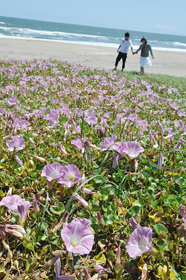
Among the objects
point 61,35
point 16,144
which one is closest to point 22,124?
point 16,144

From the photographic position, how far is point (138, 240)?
104 cm

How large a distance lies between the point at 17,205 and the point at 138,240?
636 mm

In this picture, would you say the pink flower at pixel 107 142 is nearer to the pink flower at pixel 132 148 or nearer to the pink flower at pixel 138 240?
the pink flower at pixel 132 148

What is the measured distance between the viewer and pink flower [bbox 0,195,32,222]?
1189 millimetres

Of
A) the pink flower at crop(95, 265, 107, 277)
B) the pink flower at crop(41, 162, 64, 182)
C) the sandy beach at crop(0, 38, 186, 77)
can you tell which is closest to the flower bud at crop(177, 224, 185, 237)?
the pink flower at crop(95, 265, 107, 277)

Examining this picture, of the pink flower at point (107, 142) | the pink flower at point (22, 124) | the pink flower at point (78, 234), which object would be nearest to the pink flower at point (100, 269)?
the pink flower at point (78, 234)

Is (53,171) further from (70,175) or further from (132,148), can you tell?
(132,148)

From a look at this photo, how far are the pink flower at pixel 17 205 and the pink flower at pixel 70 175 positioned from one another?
23cm

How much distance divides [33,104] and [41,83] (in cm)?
109

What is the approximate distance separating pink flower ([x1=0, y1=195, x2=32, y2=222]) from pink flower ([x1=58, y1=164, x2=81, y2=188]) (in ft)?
0.76

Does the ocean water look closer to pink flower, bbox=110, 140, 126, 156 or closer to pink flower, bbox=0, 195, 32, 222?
pink flower, bbox=110, 140, 126, 156

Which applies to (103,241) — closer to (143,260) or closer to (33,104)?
(143,260)

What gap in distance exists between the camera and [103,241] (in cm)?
130

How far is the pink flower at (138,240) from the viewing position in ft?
3.28
